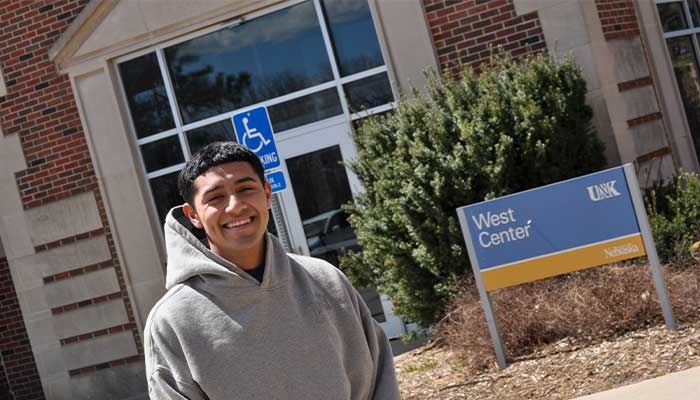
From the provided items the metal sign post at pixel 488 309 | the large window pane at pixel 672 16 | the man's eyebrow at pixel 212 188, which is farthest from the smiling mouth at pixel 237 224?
the large window pane at pixel 672 16

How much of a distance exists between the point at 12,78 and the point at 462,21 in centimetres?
552

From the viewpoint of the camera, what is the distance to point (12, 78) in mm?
11266

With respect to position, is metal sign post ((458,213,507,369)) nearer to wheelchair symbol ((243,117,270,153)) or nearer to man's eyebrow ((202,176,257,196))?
wheelchair symbol ((243,117,270,153))

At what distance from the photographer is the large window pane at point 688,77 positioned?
10.9 meters

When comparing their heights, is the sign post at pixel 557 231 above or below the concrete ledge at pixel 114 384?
above

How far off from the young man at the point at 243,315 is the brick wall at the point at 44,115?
8793 mm

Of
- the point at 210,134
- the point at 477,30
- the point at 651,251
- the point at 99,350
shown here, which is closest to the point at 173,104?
the point at 210,134

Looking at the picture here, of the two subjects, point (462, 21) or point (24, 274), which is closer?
point (462, 21)

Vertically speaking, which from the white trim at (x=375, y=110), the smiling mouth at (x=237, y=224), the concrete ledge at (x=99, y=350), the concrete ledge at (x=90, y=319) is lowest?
the concrete ledge at (x=99, y=350)

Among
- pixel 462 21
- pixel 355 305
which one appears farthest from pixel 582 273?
pixel 355 305

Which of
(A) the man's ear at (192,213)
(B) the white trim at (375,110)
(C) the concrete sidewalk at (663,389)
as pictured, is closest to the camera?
(A) the man's ear at (192,213)

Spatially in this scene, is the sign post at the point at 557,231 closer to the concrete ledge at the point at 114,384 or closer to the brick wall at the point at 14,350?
the concrete ledge at the point at 114,384

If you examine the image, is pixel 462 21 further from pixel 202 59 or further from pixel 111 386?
pixel 111 386

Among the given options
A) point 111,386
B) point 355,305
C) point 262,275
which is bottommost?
point 111,386
